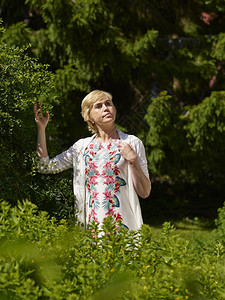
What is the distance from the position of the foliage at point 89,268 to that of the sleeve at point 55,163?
0.91 m

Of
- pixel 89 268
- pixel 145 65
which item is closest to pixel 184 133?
pixel 145 65

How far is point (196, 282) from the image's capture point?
1.96m

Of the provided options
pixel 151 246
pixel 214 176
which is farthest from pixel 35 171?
pixel 214 176

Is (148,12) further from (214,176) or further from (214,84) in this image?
(214,176)

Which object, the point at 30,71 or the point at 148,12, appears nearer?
the point at 30,71

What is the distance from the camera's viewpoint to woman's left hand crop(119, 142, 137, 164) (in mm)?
2928

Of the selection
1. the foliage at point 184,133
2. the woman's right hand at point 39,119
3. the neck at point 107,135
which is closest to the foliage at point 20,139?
the woman's right hand at point 39,119

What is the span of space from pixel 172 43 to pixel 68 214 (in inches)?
258

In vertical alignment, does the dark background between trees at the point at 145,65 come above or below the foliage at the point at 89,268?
above

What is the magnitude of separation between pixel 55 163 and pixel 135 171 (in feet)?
2.05

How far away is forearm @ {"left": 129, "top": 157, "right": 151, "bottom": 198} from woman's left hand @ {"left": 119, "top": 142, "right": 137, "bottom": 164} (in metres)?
0.02

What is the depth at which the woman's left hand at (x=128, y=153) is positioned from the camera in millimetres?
2928

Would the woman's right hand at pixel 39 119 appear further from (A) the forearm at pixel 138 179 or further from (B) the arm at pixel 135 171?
(A) the forearm at pixel 138 179

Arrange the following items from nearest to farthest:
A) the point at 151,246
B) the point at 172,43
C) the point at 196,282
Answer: the point at 196,282 → the point at 151,246 → the point at 172,43
